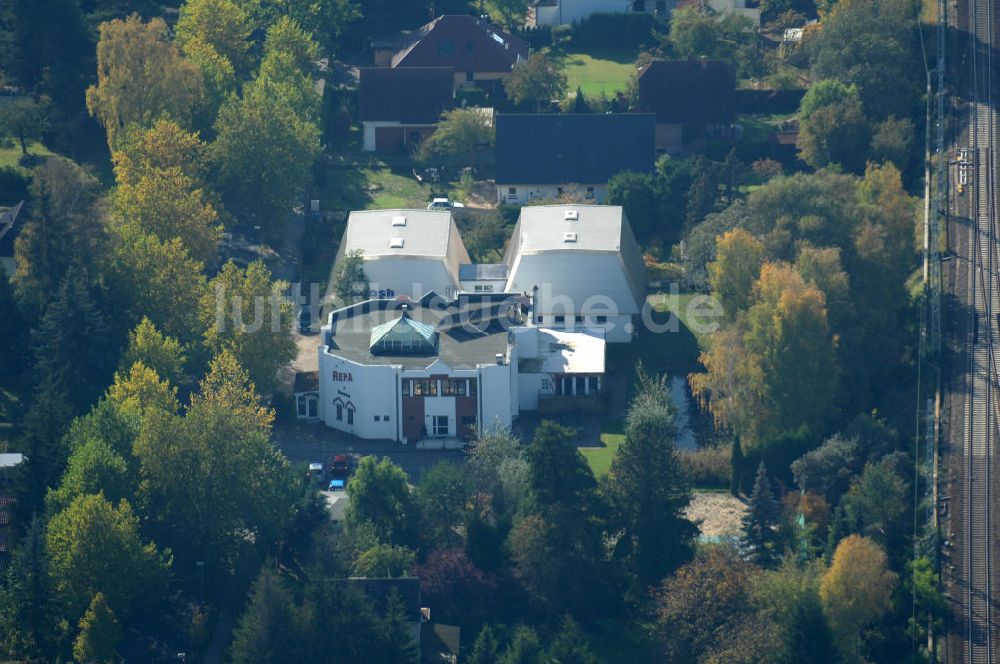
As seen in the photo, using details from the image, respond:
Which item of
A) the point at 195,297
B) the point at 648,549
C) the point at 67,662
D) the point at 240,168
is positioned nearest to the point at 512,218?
the point at 240,168

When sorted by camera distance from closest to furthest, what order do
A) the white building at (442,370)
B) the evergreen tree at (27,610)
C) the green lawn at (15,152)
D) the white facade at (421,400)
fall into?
the evergreen tree at (27,610)
the white facade at (421,400)
the white building at (442,370)
the green lawn at (15,152)

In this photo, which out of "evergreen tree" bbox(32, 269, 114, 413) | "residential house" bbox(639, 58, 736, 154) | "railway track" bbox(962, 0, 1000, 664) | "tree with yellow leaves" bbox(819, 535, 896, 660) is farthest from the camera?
"residential house" bbox(639, 58, 736, 154)

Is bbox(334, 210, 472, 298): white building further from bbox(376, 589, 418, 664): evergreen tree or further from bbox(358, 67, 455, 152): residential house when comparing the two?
bbox(376, 589, 418, 664): evergreen tree

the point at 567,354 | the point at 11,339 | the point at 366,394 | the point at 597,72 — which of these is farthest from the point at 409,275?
the point at 597,72

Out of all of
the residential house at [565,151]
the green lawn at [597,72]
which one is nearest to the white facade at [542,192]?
the residential house at [565,151]

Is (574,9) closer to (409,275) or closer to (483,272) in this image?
(483,272)

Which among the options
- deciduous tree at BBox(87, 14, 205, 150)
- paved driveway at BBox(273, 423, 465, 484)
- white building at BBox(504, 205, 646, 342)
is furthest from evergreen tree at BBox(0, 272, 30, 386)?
white building at BBox(504, 205, 646, 342)

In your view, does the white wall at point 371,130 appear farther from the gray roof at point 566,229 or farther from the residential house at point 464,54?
the gray roof at point 566,229
